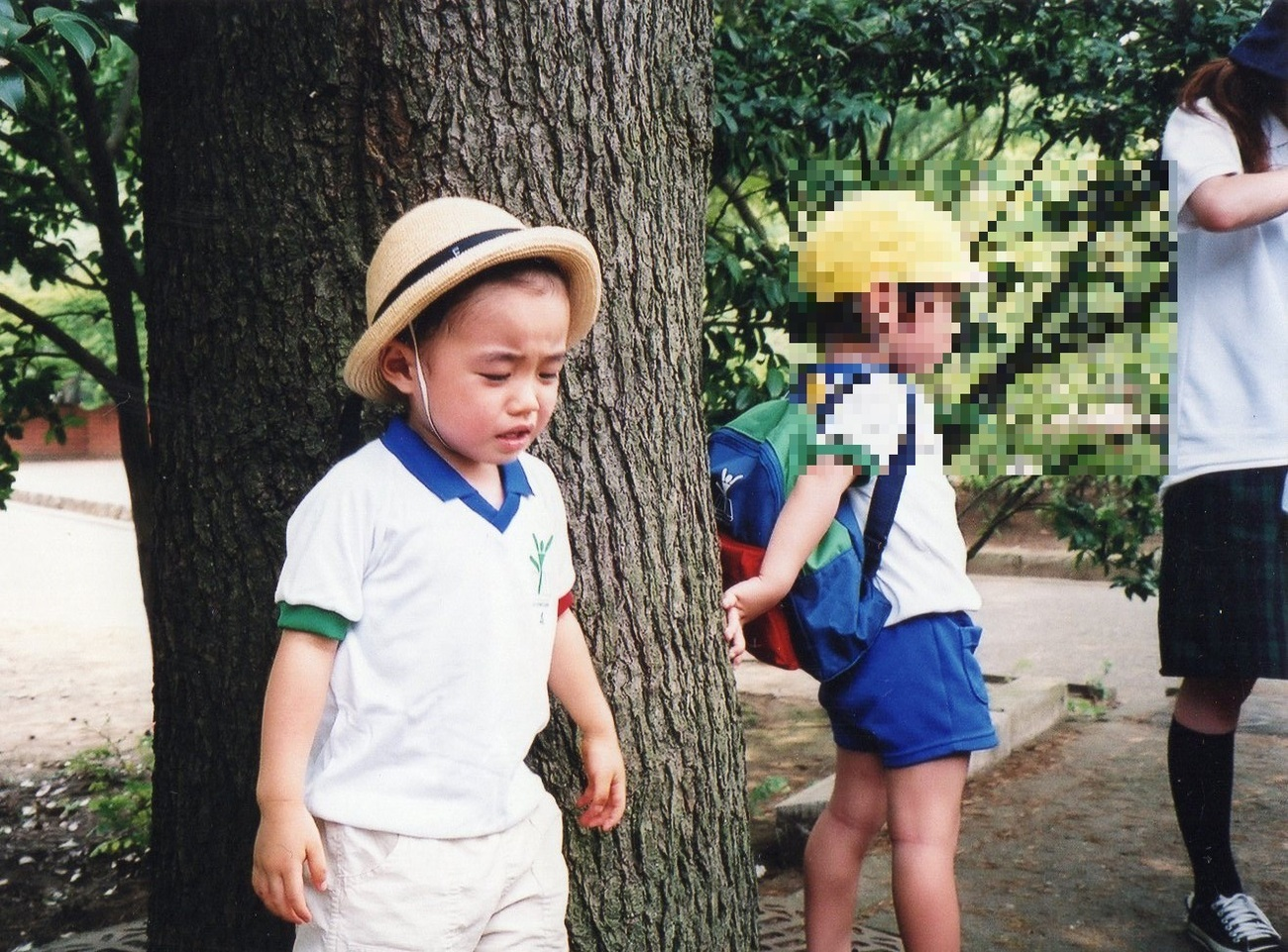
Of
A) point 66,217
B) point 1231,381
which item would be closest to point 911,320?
point 1231,381

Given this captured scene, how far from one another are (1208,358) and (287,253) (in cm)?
170

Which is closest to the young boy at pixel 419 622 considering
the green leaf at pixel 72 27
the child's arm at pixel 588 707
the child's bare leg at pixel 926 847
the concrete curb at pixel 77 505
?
the child's arm at pixel 588 707

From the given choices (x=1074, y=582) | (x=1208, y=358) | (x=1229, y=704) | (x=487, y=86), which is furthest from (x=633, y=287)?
(x=1074, y=582)

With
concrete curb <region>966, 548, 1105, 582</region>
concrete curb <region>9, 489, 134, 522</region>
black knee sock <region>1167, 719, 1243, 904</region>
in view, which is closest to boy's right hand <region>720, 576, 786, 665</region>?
black knee sock <region>1167, 719, 1243, 904</region>

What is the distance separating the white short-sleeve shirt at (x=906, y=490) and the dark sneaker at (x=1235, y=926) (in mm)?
1014

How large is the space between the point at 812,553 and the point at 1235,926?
132 centimetres

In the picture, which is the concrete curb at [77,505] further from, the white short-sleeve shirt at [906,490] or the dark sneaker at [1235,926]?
the white short-sleeve shirt at [906,490]

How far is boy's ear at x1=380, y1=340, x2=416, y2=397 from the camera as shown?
1.72 m

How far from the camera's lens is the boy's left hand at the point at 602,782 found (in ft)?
6.34

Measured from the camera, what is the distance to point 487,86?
1.95 metres

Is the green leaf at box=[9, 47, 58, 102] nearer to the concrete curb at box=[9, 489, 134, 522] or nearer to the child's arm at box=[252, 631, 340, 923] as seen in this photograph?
the child's arm at box=[252, 631, 340, 923]

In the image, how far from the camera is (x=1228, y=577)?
2.67 metres

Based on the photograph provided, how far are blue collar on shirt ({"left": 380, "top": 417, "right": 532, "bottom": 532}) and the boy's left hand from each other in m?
0.37

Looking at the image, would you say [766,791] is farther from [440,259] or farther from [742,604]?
[440,259]
